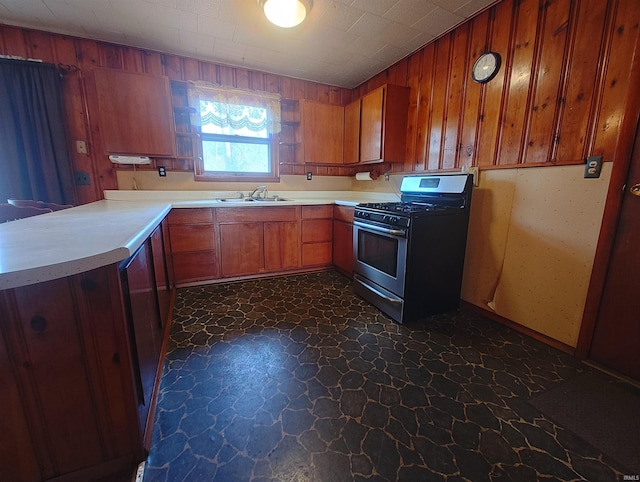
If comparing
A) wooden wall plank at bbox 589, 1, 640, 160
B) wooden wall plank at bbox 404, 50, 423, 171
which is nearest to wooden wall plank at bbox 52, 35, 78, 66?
wooden wall plank at bbox 404, 50, 423, 171

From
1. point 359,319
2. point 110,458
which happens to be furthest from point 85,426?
point 359,319

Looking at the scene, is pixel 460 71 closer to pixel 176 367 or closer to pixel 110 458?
pixel 176 367

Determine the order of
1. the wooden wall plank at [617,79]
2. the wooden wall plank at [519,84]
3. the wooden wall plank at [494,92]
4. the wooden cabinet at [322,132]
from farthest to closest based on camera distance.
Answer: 1. the wooden cabinet at [322,132]
2. the wooden wall plank at [494,92]
3. the wooden wall plank at [519,84]
4. the wooden wall plank at [617,79]

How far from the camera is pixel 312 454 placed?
3.59ft

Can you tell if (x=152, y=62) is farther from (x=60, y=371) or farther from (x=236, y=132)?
(x=60, y=371)

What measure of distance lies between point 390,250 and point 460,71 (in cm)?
167

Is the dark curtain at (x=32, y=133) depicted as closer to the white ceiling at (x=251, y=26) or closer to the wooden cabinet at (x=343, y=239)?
the white ceiling at (x=251, y=26)

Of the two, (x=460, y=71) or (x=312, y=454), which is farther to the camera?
(x=460, y=71)

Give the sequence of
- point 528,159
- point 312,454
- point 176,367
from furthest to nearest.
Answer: point 528,159, point 176,367, point 312,454

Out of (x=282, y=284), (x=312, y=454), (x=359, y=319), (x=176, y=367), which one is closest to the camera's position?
(x=312, y=454)

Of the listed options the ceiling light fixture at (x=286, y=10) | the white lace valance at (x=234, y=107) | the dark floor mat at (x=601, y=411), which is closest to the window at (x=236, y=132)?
the white lace valance at (x=234, y=107)

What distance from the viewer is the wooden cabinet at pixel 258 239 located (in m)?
2.92

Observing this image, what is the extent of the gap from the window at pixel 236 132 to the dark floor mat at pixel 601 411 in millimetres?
3327

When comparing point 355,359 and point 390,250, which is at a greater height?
point 390,250
